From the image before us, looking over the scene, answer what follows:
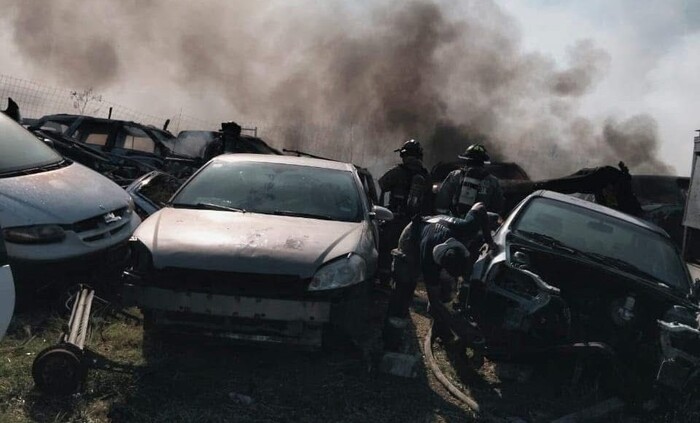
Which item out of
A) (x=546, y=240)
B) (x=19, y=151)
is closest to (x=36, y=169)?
(x=19, y=151)

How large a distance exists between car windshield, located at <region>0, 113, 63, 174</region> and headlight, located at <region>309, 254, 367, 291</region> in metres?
2.53

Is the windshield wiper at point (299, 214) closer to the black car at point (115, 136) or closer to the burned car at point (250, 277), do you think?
the burned car at point (250, 277)

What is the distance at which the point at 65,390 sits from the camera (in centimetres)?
313

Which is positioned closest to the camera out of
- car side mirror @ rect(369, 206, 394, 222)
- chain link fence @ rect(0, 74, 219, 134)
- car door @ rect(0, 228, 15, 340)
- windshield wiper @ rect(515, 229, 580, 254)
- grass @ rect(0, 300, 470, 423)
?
car door @ rect(0, 228, 15, 340)

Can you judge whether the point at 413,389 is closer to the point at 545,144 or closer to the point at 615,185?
the point at 615,185

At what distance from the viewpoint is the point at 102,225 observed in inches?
183

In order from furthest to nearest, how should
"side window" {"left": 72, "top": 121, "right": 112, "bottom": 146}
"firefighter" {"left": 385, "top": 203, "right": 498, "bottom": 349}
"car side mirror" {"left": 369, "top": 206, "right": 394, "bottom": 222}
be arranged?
"side window" {"left": 72, "top": 121, "right": 112, "bottom": 146}, "car side mirror" {"left": 369, "top": 206, "right": 394, "bottom": 222}, "firefighter" {"left": 385, "top": 203, "right": 498, "bottom": 349}

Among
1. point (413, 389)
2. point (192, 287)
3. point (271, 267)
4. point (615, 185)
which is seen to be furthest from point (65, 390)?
point (615, 185)

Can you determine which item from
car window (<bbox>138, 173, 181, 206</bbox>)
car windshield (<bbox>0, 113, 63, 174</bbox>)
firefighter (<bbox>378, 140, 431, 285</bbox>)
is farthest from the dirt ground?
car window (<bbox>138, 173, 181, 206</bbox>)

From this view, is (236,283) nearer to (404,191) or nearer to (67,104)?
(404,191)

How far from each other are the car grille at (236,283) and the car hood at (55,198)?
1158mm

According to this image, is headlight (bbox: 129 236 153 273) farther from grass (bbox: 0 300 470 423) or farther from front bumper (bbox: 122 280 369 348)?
grass (bbox: 0 300 470 423)

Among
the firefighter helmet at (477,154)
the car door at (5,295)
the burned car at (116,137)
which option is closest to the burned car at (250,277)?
the car door at (5,295)

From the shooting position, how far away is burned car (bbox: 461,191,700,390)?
373 cm
